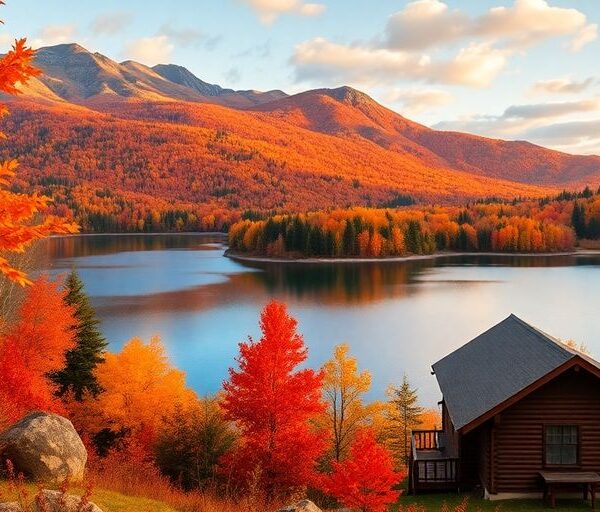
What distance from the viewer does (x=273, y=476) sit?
22766 millimetres

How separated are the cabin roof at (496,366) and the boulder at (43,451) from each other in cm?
1200

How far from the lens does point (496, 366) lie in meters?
21.8

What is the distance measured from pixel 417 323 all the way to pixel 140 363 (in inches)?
1950

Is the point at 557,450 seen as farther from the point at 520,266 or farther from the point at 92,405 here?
the point at 520,266

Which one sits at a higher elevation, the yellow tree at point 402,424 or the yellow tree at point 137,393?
the yellow tree at point 137,393

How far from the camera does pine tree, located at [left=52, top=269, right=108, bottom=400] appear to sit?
1256 inches

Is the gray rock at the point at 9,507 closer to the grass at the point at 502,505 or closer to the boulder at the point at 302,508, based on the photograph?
the boulder at the point at 302,508

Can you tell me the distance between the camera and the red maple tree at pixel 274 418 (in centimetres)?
2250

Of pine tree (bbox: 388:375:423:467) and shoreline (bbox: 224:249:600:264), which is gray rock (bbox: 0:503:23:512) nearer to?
pine tree (bbox: 388:375:423:467)

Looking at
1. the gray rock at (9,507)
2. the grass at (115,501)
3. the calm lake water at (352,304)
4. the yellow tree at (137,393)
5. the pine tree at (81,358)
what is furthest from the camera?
the calm lake water at (352,304)

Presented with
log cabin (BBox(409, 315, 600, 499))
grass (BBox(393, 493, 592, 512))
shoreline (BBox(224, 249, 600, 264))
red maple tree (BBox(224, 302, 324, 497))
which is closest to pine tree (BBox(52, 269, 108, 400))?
red maple tree (BBox(224, 302, 324, 497))

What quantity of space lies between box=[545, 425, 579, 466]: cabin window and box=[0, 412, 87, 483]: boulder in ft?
47.9

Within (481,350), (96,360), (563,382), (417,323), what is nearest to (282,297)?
(417,323)

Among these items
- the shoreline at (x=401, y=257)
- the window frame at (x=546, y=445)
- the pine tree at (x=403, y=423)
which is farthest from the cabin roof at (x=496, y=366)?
the shoreline at (x=401, y=257)
